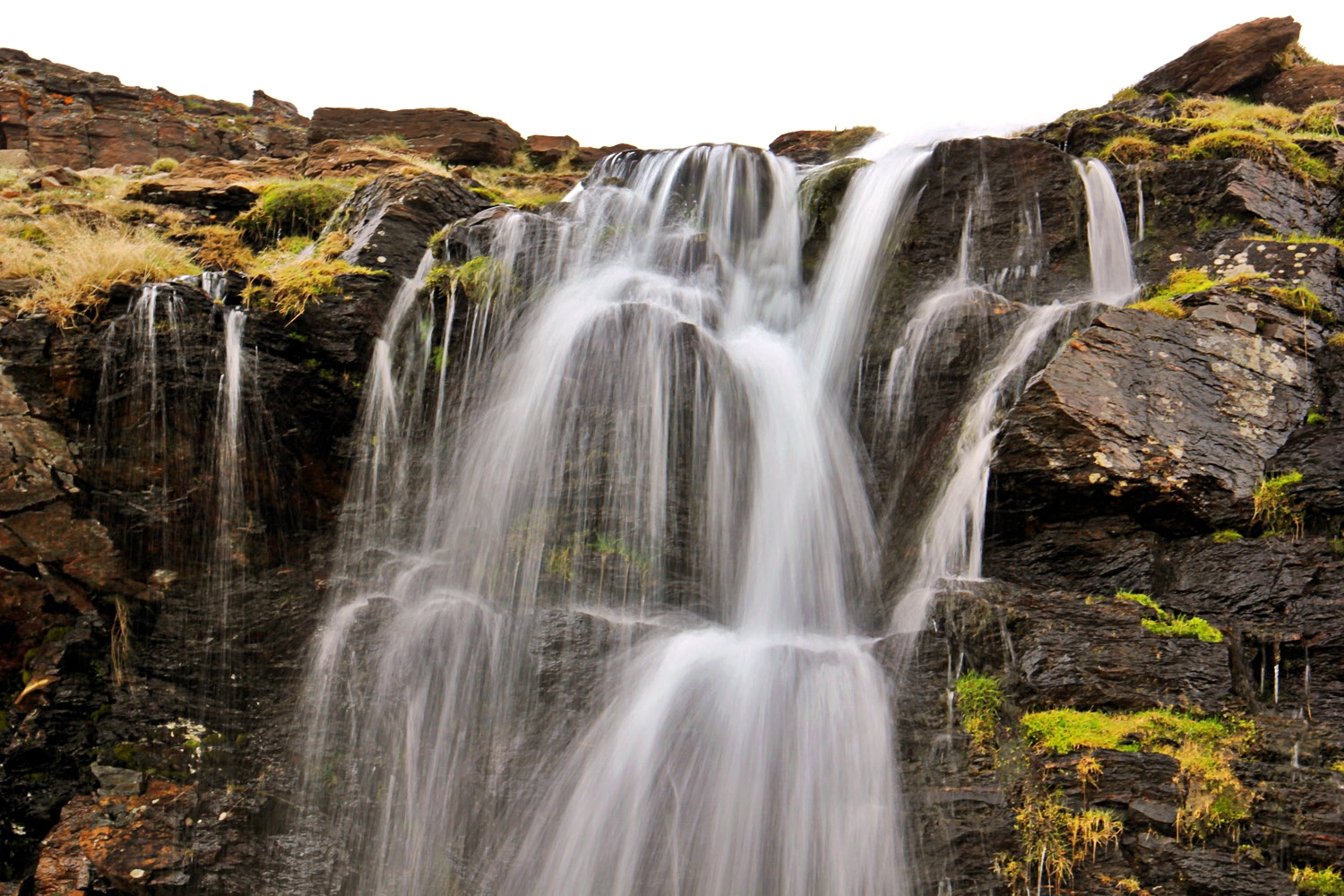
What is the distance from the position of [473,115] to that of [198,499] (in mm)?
13402

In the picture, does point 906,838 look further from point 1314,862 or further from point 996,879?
point 1314,862

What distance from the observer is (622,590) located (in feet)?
26.8

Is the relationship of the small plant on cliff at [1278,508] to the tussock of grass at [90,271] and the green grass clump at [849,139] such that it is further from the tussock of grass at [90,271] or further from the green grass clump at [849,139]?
the green grass clump at [849,139]

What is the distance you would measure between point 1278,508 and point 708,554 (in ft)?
15.0

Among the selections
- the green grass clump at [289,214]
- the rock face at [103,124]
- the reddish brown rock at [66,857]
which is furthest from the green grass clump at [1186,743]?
the rock face at [103,124]

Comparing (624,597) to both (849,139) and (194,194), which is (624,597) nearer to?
(194,194)

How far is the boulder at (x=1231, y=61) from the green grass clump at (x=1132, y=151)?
5399 millimetres

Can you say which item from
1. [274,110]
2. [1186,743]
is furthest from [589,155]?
[1186,743]

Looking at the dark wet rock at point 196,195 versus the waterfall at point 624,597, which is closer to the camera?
the waterfall at point 624,597

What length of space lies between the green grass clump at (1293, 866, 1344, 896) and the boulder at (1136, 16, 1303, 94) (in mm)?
15015

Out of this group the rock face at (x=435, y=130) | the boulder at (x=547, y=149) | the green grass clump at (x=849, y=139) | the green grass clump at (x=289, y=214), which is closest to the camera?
the green grass clump at (x=289, y=214)

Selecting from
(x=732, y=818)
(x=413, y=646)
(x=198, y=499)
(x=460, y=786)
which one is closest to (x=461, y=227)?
(x=198, y=499)

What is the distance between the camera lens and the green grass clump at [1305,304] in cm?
841

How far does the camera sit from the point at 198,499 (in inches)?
347
